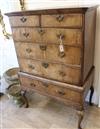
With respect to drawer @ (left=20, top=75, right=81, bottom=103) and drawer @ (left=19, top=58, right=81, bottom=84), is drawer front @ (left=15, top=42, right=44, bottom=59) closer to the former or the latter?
drawer @ (left=19, top=58, right=81, bottom=84)

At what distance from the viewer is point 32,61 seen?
1.60 m

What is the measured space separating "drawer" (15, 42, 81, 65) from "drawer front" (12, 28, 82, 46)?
0.05 meters

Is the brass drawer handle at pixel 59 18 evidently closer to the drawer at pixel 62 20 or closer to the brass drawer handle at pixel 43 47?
the drawer at pixel 62 20

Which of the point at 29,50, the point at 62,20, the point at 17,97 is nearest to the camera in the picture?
the point at 62,20

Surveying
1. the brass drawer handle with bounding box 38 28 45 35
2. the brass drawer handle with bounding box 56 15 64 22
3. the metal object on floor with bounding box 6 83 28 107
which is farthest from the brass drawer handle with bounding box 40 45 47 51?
the metal object on floor with bounding box 6 83 28 107

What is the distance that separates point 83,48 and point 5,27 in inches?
57.2

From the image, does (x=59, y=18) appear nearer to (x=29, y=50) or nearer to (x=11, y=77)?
(x=29, y=50)

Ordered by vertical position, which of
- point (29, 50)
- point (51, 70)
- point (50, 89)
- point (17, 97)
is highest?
point (29, 50)

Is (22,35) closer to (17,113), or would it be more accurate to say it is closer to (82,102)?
(82,102)

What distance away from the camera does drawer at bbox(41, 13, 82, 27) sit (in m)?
1.14

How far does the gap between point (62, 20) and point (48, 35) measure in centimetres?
20

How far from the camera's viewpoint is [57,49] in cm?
136

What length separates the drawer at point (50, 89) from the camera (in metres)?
1.45

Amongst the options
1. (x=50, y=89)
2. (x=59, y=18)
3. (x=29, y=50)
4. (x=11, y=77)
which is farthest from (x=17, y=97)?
(x=59, y=18)
